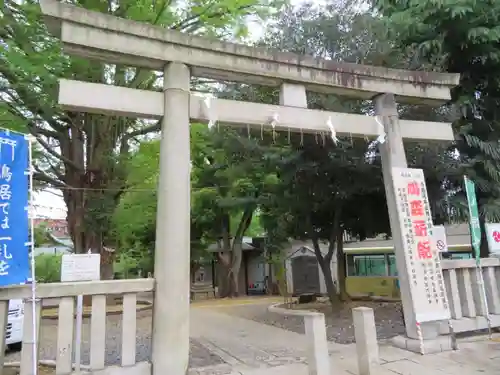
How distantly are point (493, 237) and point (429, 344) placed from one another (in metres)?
2.34

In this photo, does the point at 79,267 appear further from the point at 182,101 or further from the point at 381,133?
the point at 381,133

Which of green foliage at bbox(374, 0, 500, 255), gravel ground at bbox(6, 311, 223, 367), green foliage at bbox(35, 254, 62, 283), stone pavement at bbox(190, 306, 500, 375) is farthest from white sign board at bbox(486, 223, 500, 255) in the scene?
green foliage at bbox(35, 254, 62, 283)

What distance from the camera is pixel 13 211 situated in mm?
4676

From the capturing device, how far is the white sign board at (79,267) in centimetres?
507

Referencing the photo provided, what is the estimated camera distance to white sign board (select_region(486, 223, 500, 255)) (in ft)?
24.1

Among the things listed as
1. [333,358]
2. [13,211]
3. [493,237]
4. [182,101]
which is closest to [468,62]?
[493,237]

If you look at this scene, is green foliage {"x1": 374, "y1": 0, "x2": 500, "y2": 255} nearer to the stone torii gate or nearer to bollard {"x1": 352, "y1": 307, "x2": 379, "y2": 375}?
the stone torii gate

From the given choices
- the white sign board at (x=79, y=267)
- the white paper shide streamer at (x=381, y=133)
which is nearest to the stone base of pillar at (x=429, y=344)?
the white paper shide streamer at (x=381, y=133)

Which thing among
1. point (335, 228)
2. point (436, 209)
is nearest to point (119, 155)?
point (335, 228)

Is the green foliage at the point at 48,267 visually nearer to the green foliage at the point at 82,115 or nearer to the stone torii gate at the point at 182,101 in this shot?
the green foliage at the point at 82,115

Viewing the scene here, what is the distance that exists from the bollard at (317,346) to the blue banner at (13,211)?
3.34m

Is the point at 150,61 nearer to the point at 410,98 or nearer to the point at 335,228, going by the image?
the point at 410,98

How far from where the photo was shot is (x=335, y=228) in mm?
11617

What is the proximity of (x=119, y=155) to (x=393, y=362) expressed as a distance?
955cm
